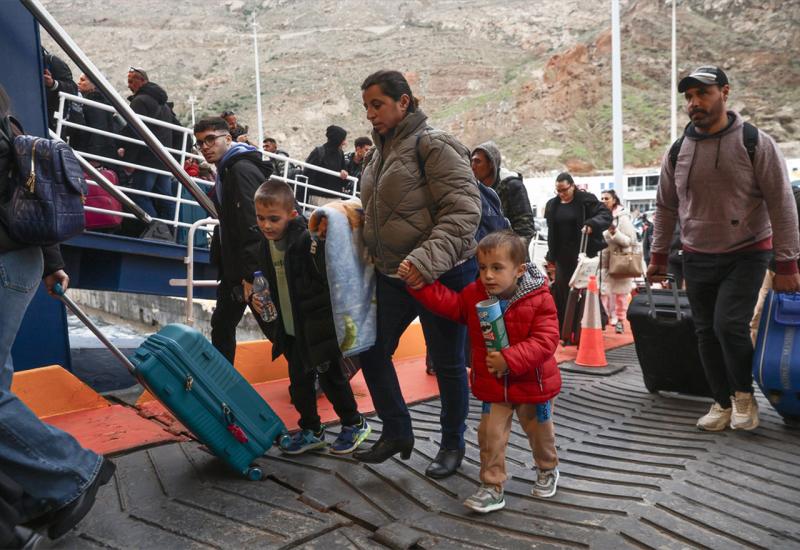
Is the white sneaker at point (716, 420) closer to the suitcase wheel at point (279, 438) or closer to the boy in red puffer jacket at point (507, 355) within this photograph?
the boy in red puffer jacket at point (507, 355)

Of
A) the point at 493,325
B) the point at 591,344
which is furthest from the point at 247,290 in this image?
the point at 591,344

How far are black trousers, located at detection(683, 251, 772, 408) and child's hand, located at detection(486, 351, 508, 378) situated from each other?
177cm

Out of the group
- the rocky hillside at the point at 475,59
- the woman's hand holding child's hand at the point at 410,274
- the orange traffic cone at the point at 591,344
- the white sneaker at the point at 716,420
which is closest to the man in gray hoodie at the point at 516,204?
the orange traffic cone at the point at 591,344

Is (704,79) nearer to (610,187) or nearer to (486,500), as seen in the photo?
(486,500)

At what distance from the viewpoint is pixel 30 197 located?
7.75 feet

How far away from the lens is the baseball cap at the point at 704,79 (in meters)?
3.56

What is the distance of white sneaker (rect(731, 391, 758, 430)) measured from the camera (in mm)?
3863

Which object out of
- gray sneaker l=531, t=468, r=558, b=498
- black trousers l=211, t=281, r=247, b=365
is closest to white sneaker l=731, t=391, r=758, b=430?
gray sneaker l=531, t=468, r=558, b=498

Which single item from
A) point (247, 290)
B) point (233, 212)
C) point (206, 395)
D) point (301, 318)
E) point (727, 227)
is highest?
point (233, 212)

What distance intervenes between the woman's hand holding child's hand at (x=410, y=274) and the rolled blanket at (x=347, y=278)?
1.18 ft

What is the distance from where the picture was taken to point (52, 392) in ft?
13.9

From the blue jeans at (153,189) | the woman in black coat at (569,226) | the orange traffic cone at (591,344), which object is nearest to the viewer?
the orange traffic cone at (591,344)

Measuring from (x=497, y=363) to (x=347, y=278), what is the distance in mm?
825

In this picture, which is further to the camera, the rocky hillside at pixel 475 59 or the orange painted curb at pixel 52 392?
the rocky hillside at pixel 475 59
